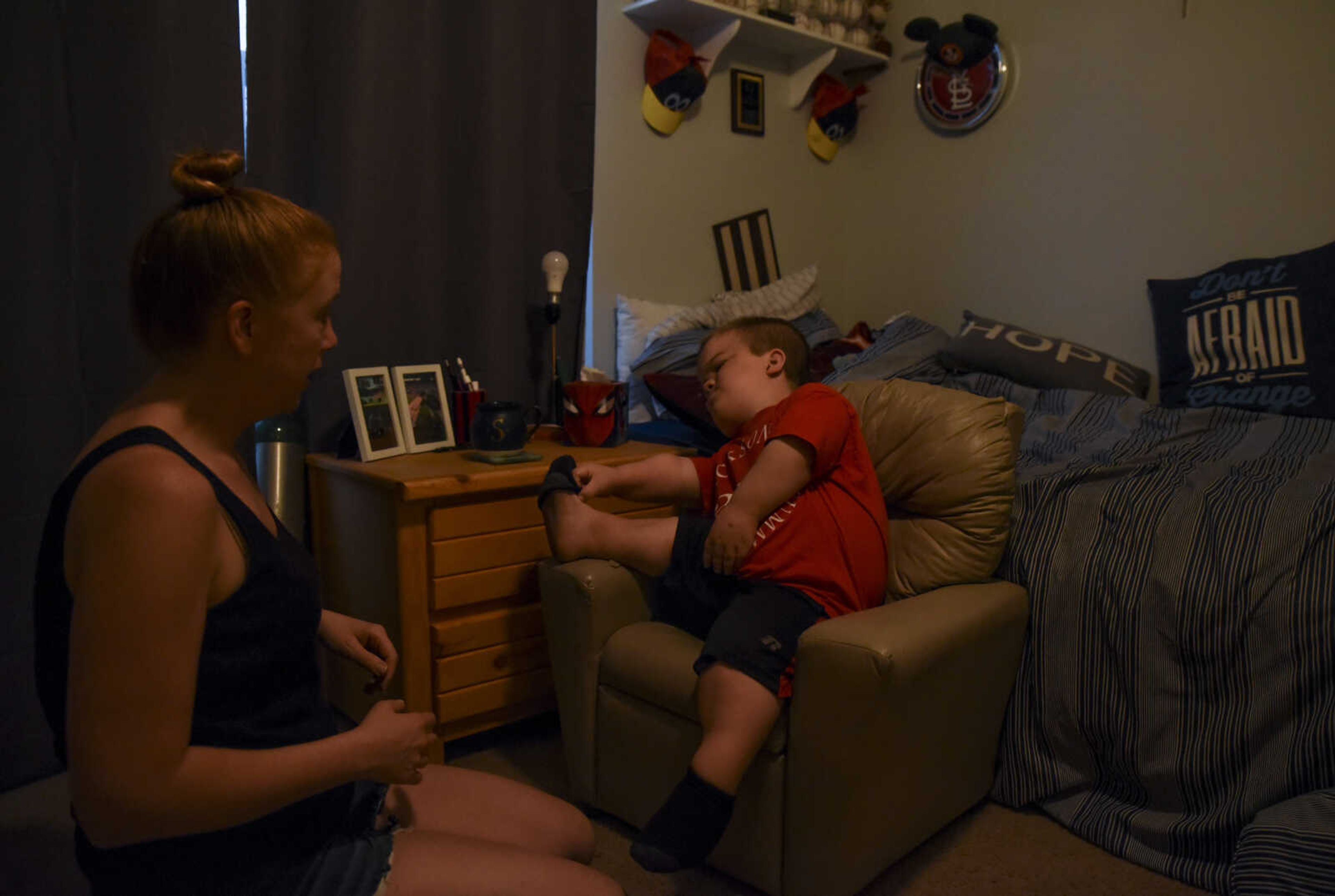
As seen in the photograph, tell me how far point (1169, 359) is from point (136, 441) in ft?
8.13

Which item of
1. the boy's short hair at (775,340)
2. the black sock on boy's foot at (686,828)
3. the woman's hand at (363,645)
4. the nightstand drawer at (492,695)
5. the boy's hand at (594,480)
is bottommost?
the nightstand drawer at (492,695)

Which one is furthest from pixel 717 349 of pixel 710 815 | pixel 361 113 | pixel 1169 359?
pixel 1169 359

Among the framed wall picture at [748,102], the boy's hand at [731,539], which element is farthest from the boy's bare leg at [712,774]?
the framed wall picture at [748,102]

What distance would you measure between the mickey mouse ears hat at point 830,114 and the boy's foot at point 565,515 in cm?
205

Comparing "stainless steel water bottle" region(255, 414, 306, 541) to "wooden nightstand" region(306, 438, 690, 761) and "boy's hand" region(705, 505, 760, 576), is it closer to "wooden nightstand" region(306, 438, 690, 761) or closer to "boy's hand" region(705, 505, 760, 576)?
"wooden nightstand" region(306, 438, 690, 761)

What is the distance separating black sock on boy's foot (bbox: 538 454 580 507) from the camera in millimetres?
1643

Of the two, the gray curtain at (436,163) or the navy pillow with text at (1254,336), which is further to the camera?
the navy pillow with text at (1254,336)

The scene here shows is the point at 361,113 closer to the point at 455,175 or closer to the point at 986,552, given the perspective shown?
the point at 455,175

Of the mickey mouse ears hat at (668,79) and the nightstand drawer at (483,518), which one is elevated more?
the mickey mouse ears hat at (668,79)

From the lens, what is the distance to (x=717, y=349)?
177 cm

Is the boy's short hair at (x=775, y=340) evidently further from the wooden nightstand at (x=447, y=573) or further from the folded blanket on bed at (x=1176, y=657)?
the folded blanket on bed at (x=1176, y=657)

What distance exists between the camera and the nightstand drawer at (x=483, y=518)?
1748 mm

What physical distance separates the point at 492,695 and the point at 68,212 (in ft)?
4.02

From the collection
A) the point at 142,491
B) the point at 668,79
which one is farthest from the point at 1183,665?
the point at 668,79
